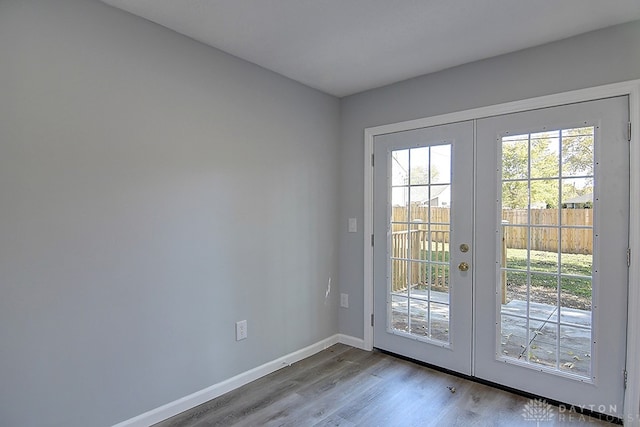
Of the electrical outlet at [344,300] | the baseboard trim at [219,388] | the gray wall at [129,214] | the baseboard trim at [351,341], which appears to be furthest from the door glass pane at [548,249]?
the gray wall at [129,214]

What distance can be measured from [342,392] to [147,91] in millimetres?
2346

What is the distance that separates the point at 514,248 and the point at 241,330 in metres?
2.05

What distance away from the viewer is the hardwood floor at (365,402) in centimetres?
208

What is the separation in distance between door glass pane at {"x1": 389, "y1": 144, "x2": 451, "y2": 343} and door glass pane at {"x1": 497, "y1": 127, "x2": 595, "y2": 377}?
43 cm

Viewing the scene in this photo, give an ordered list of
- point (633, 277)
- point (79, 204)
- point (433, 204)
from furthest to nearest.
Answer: point (433, 204), point (633, 277), point (79, 204)

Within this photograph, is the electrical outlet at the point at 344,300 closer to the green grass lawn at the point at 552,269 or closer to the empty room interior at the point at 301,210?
the empty room interior at the point at 301,210

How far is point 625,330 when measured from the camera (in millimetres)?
2021

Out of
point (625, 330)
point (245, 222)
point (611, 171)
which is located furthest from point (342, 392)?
point (611, 171)

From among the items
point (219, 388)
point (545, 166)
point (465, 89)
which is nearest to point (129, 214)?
point (219, 388)

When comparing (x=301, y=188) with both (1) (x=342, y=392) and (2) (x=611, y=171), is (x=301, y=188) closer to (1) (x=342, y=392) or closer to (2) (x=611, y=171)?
(1) (x=342, y=392)

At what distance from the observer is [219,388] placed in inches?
93.2

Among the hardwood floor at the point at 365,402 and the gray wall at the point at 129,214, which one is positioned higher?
the gray wall at the point at 129,214

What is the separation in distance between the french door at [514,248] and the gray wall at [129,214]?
1013mm

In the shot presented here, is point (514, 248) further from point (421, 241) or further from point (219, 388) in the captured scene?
point (219, 388)
